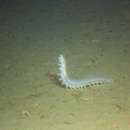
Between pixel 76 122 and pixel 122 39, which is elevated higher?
pixel 76 122

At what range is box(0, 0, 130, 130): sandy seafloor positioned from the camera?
473 cm

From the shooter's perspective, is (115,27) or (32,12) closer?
(115,27)

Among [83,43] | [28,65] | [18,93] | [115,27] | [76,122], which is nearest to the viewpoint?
[76,122]

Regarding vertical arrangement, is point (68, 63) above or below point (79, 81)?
below

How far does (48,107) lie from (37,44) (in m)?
2.44

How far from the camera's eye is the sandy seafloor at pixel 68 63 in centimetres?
473

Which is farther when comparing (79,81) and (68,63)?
(68,63)

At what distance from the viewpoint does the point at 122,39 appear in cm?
707

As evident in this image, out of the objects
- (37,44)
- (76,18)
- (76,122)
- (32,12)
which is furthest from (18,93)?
(32,12)

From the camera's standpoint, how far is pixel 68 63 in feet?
20.5

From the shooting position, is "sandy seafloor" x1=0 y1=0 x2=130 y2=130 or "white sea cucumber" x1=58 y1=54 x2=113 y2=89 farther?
"white sea cucumber" x1=58 y1=54 x2=113 y2=89

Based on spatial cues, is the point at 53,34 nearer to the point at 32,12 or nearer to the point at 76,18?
the point at 76,18

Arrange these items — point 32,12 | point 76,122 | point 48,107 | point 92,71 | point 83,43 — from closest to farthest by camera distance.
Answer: point 76,122
point 48,107
point 92,71
point 83,43
point 32,12

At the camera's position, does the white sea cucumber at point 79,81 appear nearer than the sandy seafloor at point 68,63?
No
